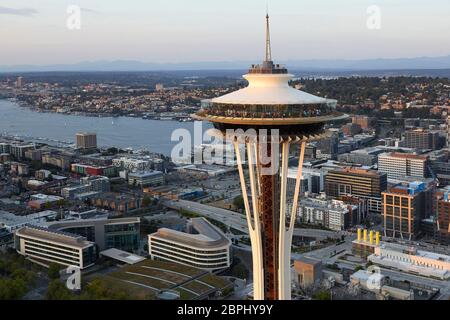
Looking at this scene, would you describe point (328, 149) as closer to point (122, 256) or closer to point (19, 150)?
point (19, 150)

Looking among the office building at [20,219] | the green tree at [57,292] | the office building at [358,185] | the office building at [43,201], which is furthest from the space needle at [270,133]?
the office building at [43,201]

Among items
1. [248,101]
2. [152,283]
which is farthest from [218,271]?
[248,101]

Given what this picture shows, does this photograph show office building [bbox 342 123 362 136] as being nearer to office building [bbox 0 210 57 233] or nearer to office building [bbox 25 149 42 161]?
office building [bbox 25 149 42 161]

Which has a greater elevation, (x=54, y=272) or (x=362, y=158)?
(x=362, y=158)

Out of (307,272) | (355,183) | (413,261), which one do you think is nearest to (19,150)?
(355,183)

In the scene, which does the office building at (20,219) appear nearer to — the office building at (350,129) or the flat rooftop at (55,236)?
the flat rooftop at (55,236)
